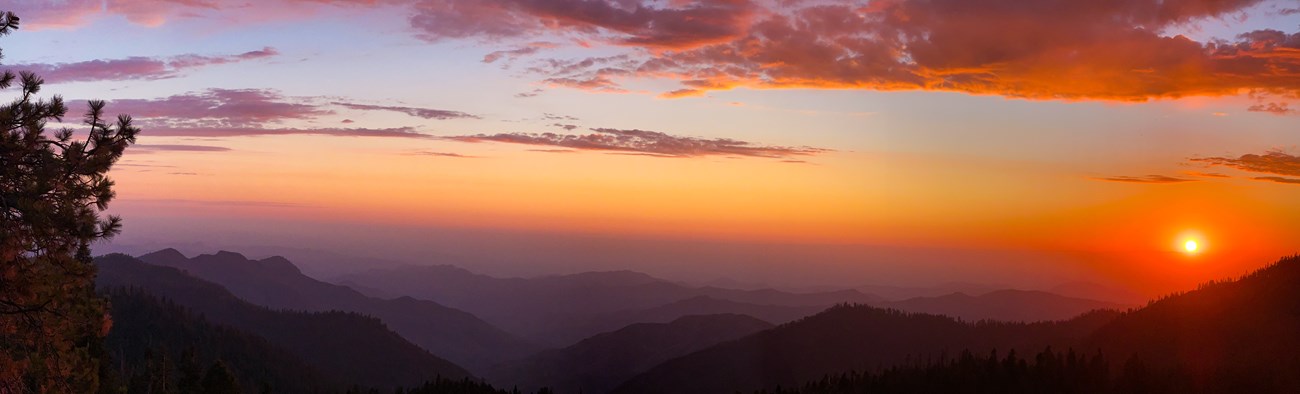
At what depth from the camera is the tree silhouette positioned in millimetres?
21188

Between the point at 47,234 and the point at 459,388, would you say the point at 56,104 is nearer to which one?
the point at 47,234

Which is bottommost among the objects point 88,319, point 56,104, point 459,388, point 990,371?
point 459,388

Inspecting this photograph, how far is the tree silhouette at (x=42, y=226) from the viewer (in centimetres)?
2119

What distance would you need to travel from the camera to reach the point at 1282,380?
154000mm

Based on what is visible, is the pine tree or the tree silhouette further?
the pine tree

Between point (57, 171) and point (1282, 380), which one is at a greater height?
point (57, 171)

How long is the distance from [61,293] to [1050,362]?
6896 inches

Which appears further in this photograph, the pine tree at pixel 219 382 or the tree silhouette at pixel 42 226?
the pine tree at pixel 219 382

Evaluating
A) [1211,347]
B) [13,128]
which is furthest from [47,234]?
[1211,347]

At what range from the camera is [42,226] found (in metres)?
21.4

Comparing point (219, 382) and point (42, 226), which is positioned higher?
point (42, 226)

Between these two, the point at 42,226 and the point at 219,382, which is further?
the point at 219,382

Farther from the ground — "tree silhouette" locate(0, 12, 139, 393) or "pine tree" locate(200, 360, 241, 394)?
"tree silhouette" locate(0, 12, 139, 393)

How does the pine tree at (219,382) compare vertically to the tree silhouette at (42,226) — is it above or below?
below
